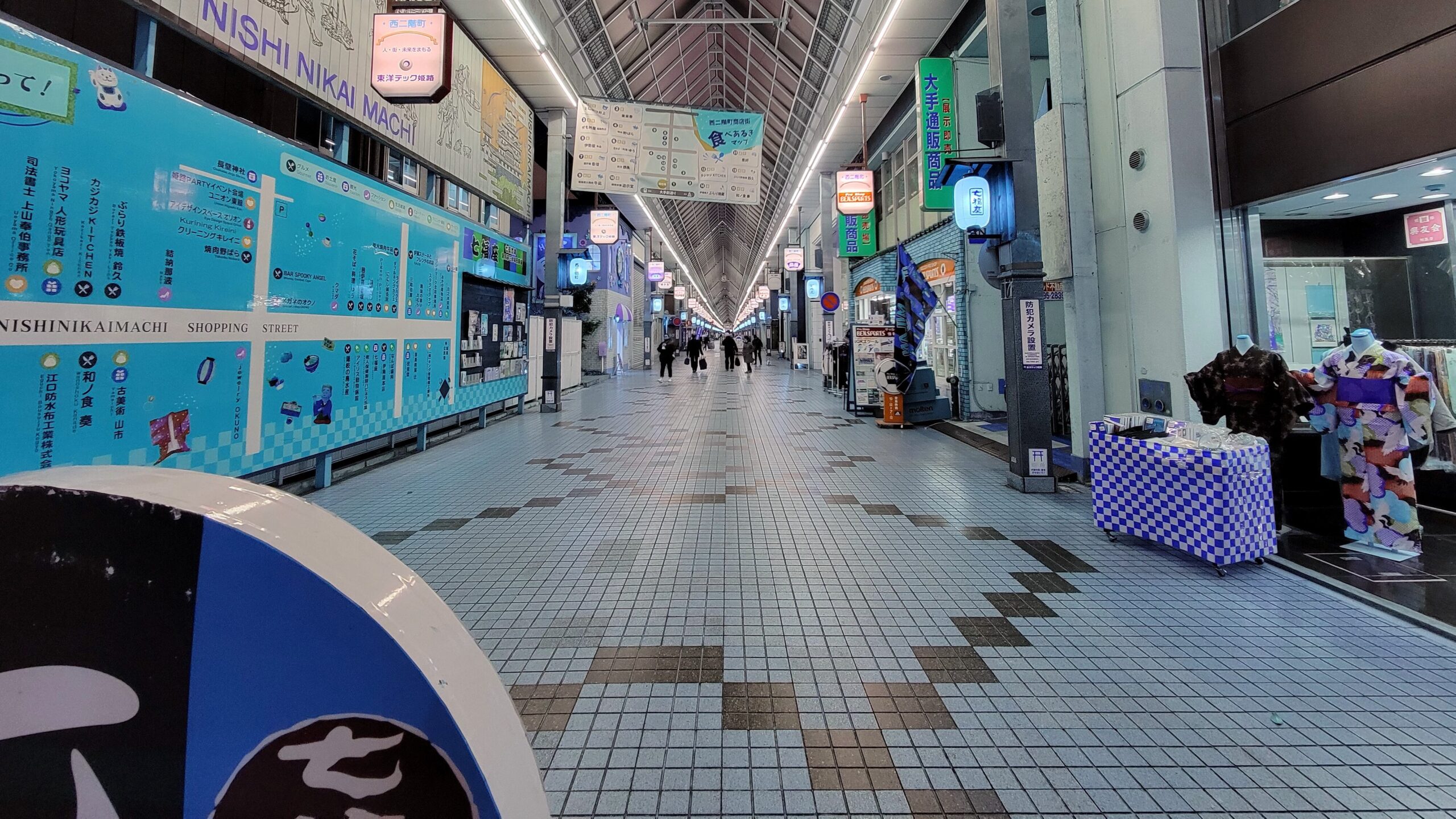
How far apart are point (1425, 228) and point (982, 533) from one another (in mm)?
4833

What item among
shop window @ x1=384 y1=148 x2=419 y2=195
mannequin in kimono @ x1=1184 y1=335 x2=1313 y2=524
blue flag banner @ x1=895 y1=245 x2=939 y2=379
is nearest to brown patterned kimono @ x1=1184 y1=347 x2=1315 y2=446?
mannequin in kimono @ x1=1184 y1=335 x2=1313 y2=524

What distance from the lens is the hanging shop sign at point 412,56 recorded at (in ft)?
16.2

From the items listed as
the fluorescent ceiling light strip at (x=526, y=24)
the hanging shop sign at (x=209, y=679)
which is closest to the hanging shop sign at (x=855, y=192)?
the fluorescent ceiling light strip at (x=526, y=24)

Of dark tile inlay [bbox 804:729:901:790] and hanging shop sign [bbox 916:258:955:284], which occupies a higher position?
hanging shop sign [bbox 916:258:955:284]

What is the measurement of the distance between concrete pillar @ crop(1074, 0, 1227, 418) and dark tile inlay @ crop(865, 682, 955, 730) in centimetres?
362

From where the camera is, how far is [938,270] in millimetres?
10641

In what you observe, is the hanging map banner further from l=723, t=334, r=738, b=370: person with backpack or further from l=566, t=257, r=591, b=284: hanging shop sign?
l=723, t=334, r=738, b=370: person with backpack

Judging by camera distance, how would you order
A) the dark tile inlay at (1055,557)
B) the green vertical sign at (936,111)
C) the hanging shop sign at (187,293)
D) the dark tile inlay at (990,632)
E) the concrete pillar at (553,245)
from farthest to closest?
the concrete pillar at (553,245) → the green vertical sign at (936,111) → the dark tile inlay at (1055,557) → the hanging shop sign at (187,293) → the dark tile inlay at (990,632)

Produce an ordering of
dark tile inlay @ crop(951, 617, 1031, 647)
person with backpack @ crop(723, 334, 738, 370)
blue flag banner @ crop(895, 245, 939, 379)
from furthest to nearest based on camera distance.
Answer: person with backpack @ crop(723, 334, 738, 370) → blue flag banner @ crop(895, 245, 939, 379) → dark tile inlay @ crop(951, 617, 1031, 647)

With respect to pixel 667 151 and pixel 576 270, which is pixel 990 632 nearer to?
pixel 667 151

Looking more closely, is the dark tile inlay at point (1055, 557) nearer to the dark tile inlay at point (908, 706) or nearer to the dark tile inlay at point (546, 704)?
the dark tile inlay at point (908, 706)

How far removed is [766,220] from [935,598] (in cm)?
2250

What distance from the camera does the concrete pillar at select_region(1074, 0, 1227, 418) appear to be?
14.4ft

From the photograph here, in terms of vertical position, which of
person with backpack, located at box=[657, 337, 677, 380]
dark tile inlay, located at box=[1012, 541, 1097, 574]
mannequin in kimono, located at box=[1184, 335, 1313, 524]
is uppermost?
person with backpack, located at box=[657, 337, 677, 380]
